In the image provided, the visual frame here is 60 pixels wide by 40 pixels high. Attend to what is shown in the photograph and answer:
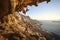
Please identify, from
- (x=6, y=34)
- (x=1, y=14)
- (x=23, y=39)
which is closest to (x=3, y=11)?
(x=1, y=14)

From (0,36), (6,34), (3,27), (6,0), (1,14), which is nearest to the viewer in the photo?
(6,0)

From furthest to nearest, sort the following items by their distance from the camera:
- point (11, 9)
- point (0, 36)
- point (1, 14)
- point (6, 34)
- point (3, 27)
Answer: point (3, 27) < point (6, 34) < point (0, 36) < point (1, 14) < point (11, 9)

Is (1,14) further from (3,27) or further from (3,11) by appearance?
(3,27)

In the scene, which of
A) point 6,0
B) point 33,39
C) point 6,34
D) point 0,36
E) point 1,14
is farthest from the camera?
point 33,39

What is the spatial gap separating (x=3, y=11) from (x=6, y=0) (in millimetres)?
1899

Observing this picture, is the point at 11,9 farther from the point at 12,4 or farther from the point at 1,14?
the point at 1,14

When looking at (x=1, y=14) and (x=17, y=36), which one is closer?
(x=1, y=14)

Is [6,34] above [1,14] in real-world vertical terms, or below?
below

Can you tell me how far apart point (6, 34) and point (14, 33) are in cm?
271

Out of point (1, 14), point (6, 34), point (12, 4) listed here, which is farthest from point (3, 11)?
point (6, 34)

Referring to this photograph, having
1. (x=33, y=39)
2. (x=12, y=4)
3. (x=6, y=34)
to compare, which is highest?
(x=12, y=4)

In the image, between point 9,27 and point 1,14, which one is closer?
point 1,14

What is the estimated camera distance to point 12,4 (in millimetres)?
13461

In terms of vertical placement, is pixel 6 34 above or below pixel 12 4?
below
